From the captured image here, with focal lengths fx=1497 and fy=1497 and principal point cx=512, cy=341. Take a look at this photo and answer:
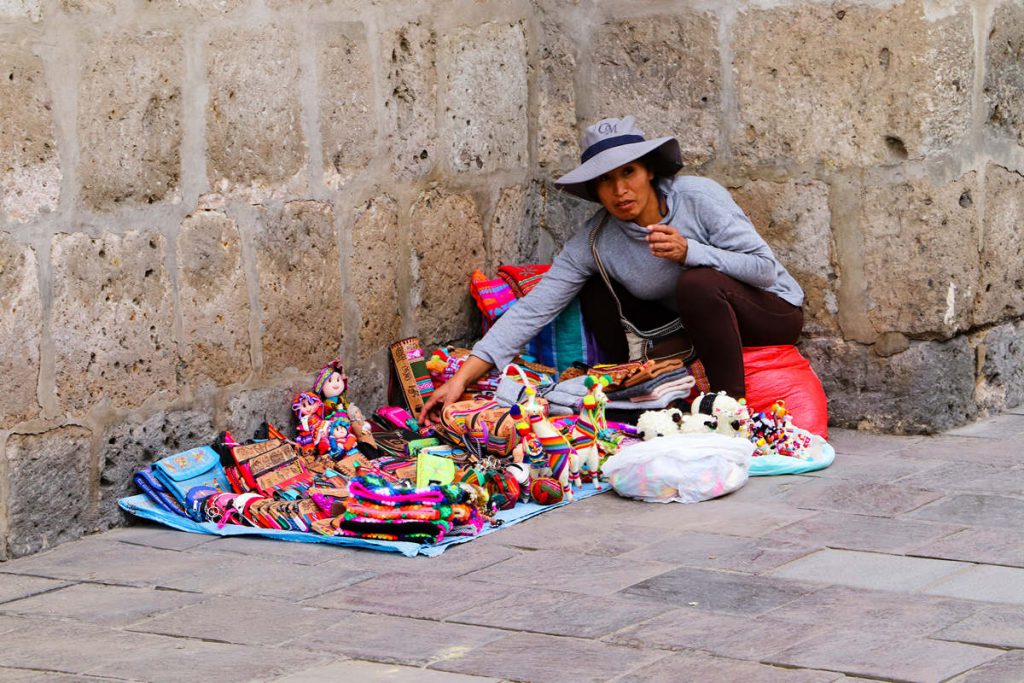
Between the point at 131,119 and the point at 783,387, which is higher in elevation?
the point at 131,119

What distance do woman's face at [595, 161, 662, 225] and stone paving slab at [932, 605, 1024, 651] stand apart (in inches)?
84.1

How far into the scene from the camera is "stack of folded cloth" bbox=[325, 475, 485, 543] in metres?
3.89

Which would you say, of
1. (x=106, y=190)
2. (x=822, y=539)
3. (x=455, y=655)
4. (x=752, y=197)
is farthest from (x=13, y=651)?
(x=752, y=197)

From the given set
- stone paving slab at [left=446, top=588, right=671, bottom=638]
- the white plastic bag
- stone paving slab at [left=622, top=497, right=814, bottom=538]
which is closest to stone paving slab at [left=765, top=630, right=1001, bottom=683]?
stone paving slab at [left=446, top=588, right=671, bottom=638]

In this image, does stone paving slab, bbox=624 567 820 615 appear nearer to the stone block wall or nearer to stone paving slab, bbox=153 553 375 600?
stone paving slab, bbox=153 553 375 600

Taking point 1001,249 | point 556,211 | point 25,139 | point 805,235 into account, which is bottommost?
point 1001,249

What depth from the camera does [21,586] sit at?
361 centimetres

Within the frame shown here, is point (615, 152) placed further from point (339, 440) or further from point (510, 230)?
point (339, 440)

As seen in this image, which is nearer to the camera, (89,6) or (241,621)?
(241,621)

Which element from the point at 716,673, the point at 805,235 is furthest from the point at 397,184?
the point at 716,673

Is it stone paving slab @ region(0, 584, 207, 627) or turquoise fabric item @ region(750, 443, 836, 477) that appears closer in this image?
stone paving slab @ region(0, 584, 207, 627)

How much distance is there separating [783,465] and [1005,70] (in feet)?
5.53

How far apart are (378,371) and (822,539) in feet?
5.96

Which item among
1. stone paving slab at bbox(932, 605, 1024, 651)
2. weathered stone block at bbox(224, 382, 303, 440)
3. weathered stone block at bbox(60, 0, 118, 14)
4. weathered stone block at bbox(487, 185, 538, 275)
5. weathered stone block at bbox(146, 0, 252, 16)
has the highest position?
weathered stone block at bbox(146, 0, 252, 16)
